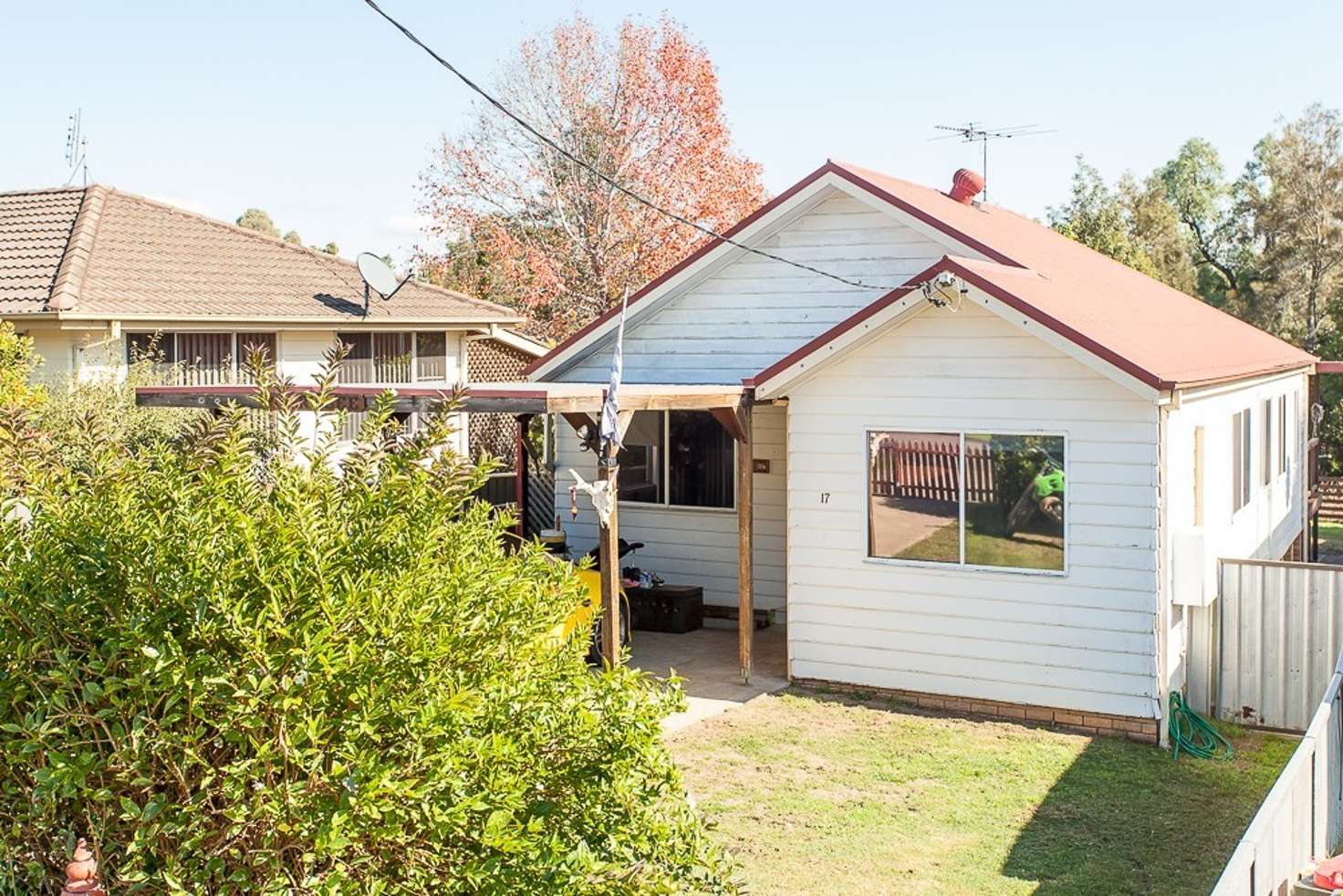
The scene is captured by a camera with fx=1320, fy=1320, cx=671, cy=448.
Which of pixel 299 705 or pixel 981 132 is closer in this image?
pixel 299 705

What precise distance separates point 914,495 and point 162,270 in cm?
1277

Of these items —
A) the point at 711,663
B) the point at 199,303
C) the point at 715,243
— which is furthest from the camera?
the point at 199,303

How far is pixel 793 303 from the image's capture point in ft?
49.4

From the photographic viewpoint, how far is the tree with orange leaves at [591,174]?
3078 centimetres

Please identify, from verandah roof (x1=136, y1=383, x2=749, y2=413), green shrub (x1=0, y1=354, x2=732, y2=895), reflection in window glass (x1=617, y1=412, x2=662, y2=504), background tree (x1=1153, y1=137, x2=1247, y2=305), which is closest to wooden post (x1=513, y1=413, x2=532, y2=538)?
reflection in window glass (x1=617, y1=412, x2=662, y2=504)

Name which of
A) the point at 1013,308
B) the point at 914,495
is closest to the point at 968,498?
the point at 914,495

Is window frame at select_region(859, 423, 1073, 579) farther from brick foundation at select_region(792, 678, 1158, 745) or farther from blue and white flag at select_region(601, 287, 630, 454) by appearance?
blue and white flag at select_region(601, 287, 630, 454)

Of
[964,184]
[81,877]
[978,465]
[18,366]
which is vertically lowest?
[81,877]

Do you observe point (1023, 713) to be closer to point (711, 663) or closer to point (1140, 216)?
point (711, 663)

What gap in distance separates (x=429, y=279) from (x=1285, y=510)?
2590cm

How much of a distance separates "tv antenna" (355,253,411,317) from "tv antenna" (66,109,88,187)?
18.8 feet

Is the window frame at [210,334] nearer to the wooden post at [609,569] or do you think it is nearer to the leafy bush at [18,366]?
the leafy bush at [18,366]

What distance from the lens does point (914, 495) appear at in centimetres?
1177

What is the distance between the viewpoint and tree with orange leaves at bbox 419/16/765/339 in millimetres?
30781
